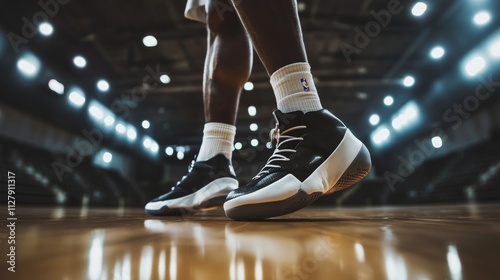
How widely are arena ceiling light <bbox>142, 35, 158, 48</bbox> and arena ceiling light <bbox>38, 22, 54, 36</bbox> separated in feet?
4.33

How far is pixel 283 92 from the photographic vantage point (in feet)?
1.97

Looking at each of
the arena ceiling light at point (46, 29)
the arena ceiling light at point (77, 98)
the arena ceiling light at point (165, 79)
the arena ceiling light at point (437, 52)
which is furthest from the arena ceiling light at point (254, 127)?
the arena ceiling light at point (46, 29)

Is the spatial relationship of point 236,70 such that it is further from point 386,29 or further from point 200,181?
point 386,29

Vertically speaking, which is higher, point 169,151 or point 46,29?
point 46,29

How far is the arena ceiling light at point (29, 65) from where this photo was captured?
5055mm

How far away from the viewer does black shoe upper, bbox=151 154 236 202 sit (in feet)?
2.74

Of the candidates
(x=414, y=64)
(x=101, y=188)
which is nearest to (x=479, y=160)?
(x=414, y=64)

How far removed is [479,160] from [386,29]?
3.43 m

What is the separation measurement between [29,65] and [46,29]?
0.96 metres

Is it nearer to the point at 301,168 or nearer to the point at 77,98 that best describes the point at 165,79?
the point at 77,98

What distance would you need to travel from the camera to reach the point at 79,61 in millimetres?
→ 5594

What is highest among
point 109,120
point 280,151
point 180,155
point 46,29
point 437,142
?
point 46,29

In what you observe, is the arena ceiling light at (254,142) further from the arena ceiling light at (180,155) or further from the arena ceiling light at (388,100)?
the arena ceiling light at (388,100)

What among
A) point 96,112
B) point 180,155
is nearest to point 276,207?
point 96,112
